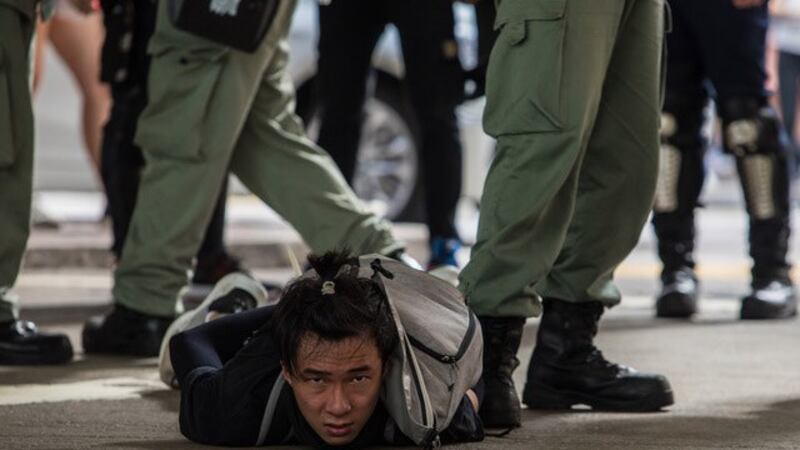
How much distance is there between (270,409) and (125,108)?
2.84m

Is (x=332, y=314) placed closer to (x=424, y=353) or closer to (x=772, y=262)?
(x=424, y=353)

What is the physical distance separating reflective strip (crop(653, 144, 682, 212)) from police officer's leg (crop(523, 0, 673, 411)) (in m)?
2.55

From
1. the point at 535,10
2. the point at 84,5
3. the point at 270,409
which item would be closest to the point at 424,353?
the point at 270,409

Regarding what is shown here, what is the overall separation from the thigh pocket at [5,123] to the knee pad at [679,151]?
264cm

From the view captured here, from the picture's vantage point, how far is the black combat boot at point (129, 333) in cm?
557

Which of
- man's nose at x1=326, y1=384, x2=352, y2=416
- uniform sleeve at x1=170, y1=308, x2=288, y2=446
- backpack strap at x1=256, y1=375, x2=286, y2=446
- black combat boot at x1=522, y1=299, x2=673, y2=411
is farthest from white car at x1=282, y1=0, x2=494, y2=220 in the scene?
man's nose at x1=326, y1=384, x2=352, y2=416

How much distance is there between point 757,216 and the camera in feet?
23.6

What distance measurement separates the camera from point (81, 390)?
4.84m

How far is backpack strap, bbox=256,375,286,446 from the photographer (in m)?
3.85

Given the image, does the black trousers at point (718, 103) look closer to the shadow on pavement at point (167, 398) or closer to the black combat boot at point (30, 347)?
the black combat boot at point (30, 347)

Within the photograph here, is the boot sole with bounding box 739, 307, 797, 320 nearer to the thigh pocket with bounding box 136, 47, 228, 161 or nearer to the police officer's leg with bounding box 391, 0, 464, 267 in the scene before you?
the police officer's leg with bounding box 391, 0, 464, 267

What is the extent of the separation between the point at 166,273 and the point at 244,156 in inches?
15.8

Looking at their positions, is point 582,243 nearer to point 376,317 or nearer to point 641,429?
point 641,429

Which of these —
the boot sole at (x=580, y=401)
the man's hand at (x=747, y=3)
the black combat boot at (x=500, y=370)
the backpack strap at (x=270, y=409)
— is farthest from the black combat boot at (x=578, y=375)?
the man's hand at (x=747, y=3)
